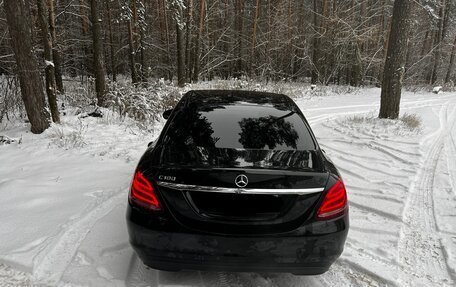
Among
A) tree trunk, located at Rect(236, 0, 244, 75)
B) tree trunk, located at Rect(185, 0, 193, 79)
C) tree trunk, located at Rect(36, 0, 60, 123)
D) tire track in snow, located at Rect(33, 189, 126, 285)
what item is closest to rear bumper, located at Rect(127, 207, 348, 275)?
tire track in snow, located at Rect(33, 189, 126, 285)

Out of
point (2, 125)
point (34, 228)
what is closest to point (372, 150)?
point (34, 228)

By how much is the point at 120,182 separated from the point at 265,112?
9.14 feet

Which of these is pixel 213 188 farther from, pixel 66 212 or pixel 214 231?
pixel 66 212

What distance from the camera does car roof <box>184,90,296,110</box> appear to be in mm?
3537

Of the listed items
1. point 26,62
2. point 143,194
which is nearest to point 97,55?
point 26,62

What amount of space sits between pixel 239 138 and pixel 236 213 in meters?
0.78

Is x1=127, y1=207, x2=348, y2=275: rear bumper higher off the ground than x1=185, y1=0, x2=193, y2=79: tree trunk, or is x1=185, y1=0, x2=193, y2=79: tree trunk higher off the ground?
x1=185, y1=0, x2=193, y2=79: tree trunk

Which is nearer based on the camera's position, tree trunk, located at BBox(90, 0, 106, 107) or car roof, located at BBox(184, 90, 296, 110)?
car roof, located at BBox(184, 90, 296, 110)

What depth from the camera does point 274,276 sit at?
115 inches

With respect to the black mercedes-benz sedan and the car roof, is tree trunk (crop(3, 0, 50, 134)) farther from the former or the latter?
the black mercedes-benz sedan

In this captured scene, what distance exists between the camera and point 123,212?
4039 millimetres

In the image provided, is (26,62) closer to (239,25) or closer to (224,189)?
(224,189)

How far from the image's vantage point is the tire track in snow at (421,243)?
3129 mm

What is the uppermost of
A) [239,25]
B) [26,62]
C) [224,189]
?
[239,25]
